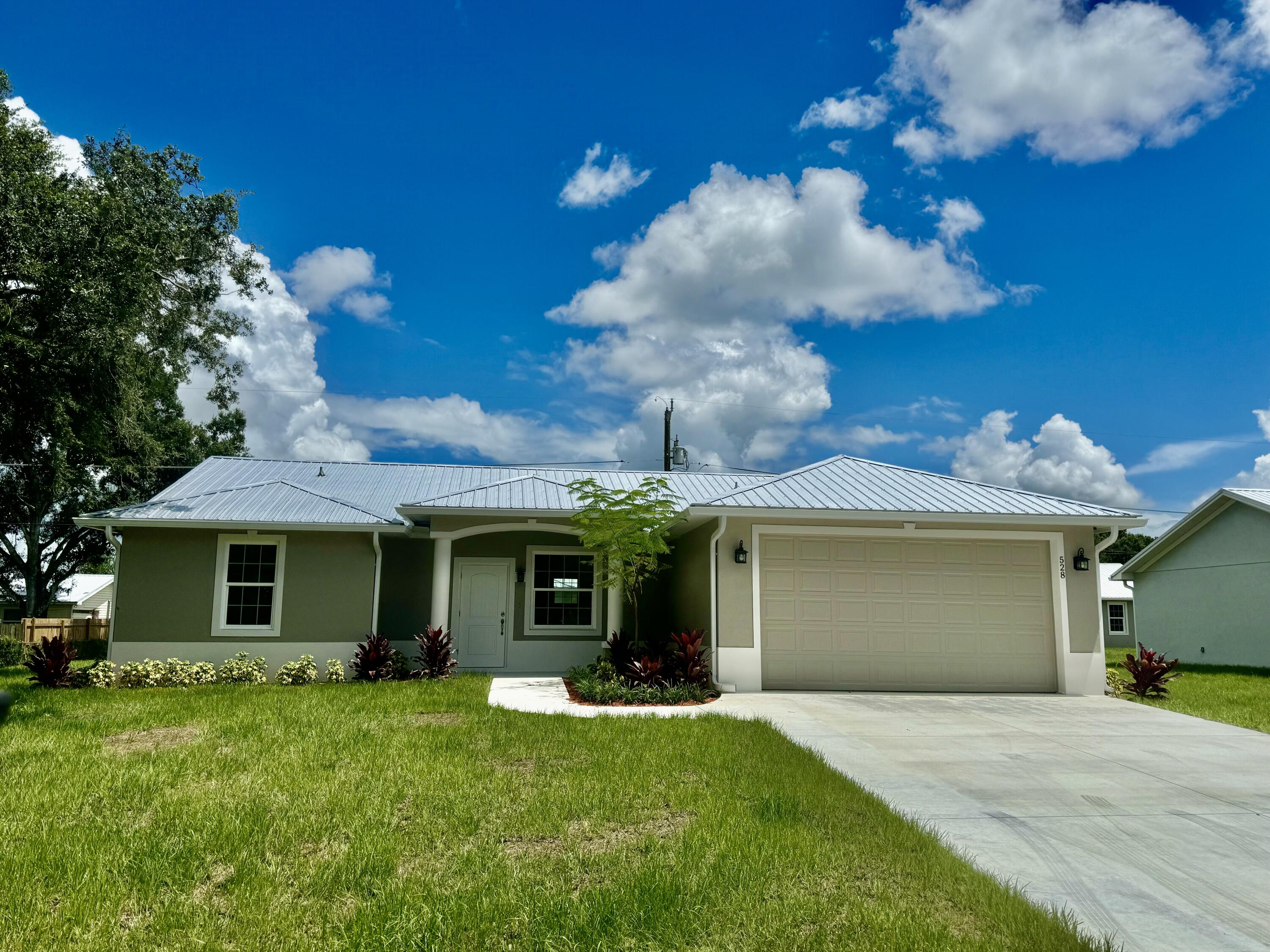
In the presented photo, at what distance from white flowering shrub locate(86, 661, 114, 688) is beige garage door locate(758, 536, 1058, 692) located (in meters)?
10.4

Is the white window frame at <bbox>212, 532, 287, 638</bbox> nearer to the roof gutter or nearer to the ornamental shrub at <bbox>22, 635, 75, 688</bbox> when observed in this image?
the ornamental shrub at <bbox>22, 635, 75, 688</bbox>

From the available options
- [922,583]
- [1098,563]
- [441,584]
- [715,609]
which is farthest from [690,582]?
[1098,563]

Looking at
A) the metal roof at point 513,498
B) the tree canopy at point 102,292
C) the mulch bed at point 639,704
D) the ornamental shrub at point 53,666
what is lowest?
the mulch bed at point 639,704

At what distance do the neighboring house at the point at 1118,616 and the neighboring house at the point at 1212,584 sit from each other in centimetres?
754

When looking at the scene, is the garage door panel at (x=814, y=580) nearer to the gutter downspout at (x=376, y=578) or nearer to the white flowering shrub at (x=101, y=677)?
the gutter downspout at (x=376, y=578)

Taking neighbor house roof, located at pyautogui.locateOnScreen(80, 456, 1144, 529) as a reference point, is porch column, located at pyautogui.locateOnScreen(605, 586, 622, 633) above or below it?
below

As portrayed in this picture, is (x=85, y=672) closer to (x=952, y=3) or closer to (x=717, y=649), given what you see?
(x=717, y=649)

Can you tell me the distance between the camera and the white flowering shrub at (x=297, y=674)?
13.4 m

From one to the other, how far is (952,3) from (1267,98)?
17.3 feet

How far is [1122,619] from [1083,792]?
1192 inches

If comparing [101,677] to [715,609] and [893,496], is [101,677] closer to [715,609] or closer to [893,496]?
[715,609]

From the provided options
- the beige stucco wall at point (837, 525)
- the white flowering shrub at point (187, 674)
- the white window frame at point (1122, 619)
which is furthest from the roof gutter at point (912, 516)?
the white window frame at point (1122, 619)

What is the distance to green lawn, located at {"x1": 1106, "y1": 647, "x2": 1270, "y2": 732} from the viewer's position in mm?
10906

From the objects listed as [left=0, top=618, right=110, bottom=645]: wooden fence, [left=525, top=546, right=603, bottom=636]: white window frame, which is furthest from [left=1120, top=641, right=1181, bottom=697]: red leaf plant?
[left=0, top=618, right=110, bottom=645]: wooden fence
